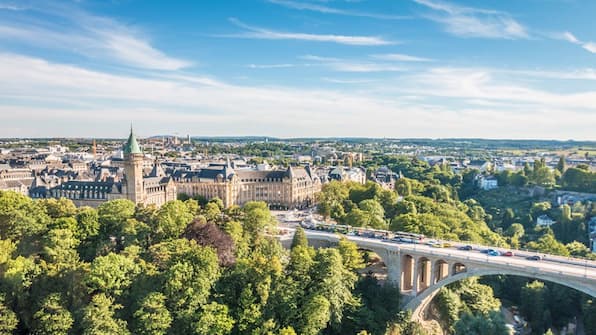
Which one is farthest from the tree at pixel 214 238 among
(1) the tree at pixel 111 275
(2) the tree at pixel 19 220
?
(2) the tree at pixel 19 220

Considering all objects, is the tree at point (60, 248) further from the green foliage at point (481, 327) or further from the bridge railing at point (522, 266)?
the green foliage at point (481, 327)

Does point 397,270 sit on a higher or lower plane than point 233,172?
lower

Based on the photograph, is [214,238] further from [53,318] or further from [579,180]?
[579,180]

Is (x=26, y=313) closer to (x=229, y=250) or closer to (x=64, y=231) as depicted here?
(x=64, y=231)

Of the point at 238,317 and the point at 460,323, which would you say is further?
the point at 460,323

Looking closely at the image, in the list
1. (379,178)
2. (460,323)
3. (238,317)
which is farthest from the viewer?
(379,178)

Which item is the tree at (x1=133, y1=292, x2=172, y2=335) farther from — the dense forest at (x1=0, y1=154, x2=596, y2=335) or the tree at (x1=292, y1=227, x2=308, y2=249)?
the tree at (x1=292, y1=227, x2=308, y2=249)

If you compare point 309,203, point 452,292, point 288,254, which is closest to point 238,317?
point 288,254
